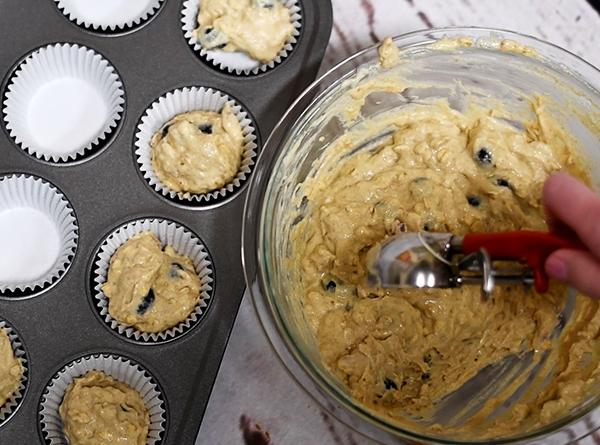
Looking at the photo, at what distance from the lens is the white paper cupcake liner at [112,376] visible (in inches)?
68.5

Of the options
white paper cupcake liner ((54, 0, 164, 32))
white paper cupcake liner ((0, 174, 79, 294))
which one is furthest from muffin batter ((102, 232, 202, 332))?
white paper cupcake liner ((54, 0, 164, 32))

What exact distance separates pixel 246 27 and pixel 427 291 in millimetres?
823

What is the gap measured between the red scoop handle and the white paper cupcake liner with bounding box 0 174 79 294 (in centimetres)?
103

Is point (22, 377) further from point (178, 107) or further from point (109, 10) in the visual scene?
point (109, 10)

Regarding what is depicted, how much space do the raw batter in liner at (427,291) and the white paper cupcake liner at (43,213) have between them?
0.61 meters

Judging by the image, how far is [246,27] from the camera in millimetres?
1872

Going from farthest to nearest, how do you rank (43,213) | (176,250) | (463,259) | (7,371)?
(43,213)
(176,250)
(7,371)
(463,259)

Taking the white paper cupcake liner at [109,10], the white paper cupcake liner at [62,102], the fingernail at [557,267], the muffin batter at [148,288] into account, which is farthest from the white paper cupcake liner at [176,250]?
the fingernail at [557,267]

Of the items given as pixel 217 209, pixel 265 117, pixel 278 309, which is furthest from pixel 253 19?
pixel 278 309

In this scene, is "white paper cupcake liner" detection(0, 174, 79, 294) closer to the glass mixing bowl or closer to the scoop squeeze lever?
the glass mixing bowl

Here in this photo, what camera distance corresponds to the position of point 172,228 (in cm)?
182

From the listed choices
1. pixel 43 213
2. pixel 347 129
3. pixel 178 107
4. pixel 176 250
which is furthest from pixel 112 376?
pixel 347 129

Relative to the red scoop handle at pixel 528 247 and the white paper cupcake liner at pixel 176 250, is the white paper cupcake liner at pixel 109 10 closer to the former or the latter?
the white paper cupcake liner at pixel 176 250

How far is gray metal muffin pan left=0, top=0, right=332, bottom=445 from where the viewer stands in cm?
174
